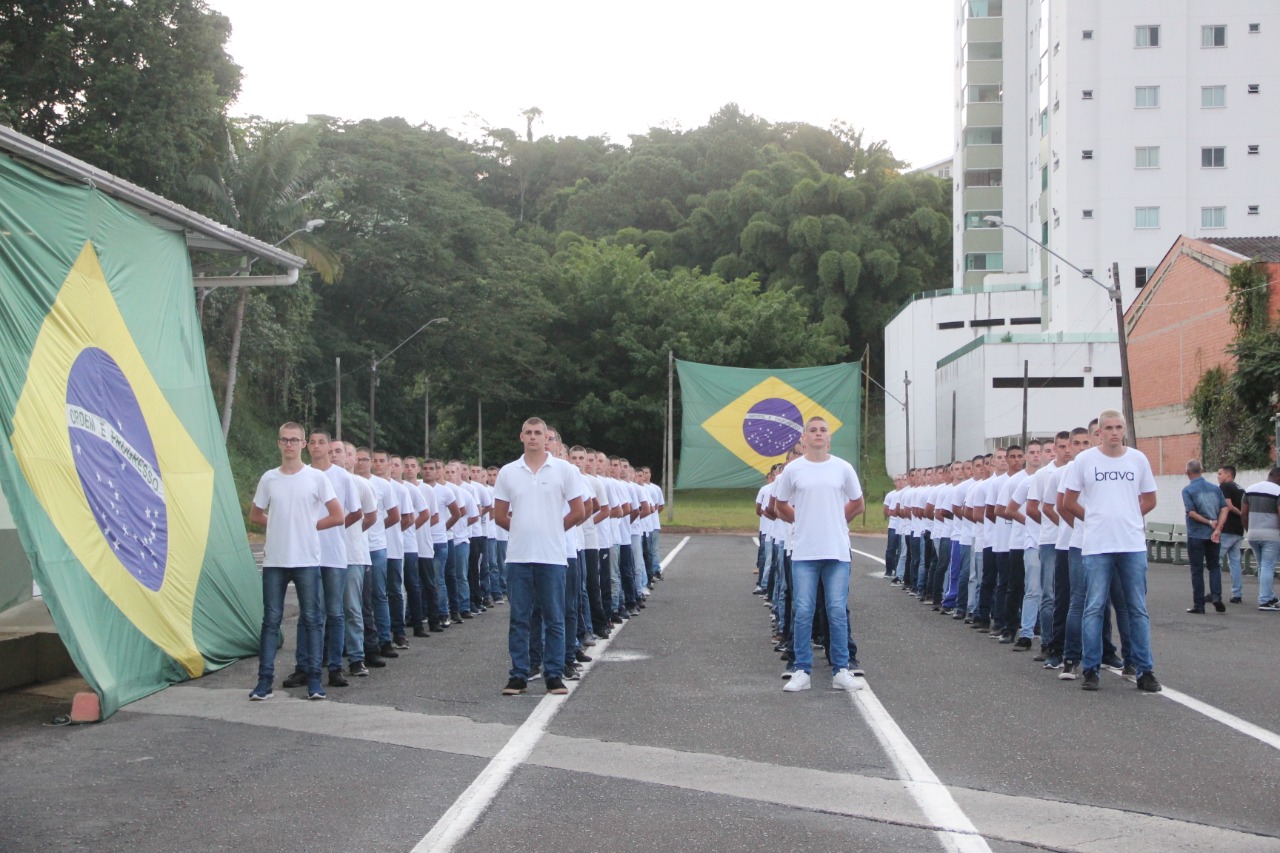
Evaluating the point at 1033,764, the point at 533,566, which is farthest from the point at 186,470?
the point at 1033,764

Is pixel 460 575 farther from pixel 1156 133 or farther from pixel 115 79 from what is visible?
pixel 1156 133

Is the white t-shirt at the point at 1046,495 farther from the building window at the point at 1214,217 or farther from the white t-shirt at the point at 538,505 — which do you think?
the building window at the point at 1214,217

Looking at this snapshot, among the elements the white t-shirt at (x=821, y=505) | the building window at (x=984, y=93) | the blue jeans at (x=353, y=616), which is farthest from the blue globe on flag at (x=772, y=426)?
the building window at (x=984, y=93)

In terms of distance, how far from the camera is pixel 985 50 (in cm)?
7619

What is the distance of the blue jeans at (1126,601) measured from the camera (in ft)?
34.0

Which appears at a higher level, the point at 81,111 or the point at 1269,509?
the point at 81,111

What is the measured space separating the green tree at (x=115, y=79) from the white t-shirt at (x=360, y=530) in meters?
24.8

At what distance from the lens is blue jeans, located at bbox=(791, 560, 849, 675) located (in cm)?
1052

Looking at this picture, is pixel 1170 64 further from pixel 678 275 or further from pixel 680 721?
pixel 680 721

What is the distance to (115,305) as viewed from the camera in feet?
37.0

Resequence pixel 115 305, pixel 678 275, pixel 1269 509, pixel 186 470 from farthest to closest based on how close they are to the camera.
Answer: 1. pixel 678 275
2. pixel 1269 509
3. pixel 186 470
4. pixel 115 305

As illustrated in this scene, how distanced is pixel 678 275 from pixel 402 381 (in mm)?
16491

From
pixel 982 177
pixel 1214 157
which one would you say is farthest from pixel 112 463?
pixel 982 177

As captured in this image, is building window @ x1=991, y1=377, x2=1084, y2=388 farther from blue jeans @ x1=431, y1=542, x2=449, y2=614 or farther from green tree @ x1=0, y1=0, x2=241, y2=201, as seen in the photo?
blue jeans @ x1=431, y1=542, x2=449, y2=614
